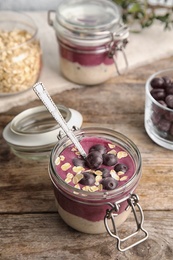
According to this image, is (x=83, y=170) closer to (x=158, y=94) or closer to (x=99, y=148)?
(x=99, y=148)

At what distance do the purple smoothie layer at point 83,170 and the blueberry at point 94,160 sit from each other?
0.05 feet

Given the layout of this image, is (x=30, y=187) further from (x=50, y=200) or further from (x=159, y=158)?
(x=159, y=158)

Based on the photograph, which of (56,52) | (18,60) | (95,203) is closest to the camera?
(95,203)

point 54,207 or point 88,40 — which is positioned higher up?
point 88,40

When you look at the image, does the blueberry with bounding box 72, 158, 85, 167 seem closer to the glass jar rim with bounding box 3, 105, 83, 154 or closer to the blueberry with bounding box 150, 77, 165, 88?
the glass jar rim with bounding box 3, 105, 83, 154

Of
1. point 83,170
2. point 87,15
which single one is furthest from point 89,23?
point 83,170

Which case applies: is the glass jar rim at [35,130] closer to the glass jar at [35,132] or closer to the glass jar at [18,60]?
the glass jar at [35,132]

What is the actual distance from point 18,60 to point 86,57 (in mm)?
179

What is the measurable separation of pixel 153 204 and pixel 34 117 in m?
0.35

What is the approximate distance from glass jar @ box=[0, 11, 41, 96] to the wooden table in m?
0.06

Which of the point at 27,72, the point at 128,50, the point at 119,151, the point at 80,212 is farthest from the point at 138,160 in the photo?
the point at 128,50

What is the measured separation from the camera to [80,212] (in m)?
0.97

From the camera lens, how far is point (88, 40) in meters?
1.37

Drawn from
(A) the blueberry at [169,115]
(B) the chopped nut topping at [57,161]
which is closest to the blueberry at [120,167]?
(B) the chopped nut topping at [57,161]
